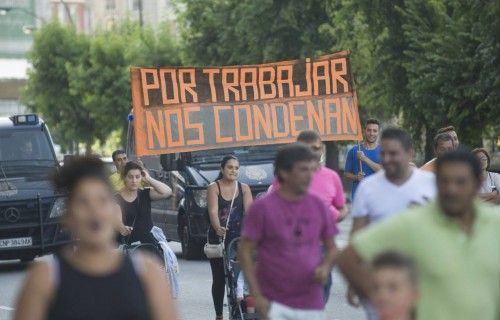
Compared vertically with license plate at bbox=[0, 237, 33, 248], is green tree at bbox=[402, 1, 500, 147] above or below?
above

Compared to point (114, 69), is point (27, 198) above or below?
below

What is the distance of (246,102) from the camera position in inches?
741

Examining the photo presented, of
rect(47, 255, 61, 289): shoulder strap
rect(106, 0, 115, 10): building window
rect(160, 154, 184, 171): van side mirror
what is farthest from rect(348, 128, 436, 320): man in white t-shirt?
rect(106, 0, 115, 10): building window

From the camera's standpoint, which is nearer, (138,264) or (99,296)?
(99,296)

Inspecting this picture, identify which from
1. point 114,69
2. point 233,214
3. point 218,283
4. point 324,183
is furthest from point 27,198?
point 114,69

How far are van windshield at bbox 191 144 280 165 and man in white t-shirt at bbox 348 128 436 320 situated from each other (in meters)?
13.0

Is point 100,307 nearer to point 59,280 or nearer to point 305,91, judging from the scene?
point 59,280

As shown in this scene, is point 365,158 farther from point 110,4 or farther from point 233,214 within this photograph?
point 110,4

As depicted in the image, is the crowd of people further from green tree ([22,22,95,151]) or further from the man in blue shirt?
green tree ([22,22,95,151])

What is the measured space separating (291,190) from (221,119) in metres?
10.9

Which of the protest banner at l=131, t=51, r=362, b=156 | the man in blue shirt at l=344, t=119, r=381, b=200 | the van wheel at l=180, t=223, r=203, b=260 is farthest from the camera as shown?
the van wheel at l=180, t=223, r=203, b=260

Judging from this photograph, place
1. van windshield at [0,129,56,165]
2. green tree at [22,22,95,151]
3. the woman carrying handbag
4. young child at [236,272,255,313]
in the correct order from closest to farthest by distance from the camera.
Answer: young child at [236,272,255,313] < the woman carrying handbag < van windshield at [0,129,56,165] < green tree at [22,22,95,151]

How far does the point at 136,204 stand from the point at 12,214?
7826 mm

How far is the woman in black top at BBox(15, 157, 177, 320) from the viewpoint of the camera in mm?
4949
